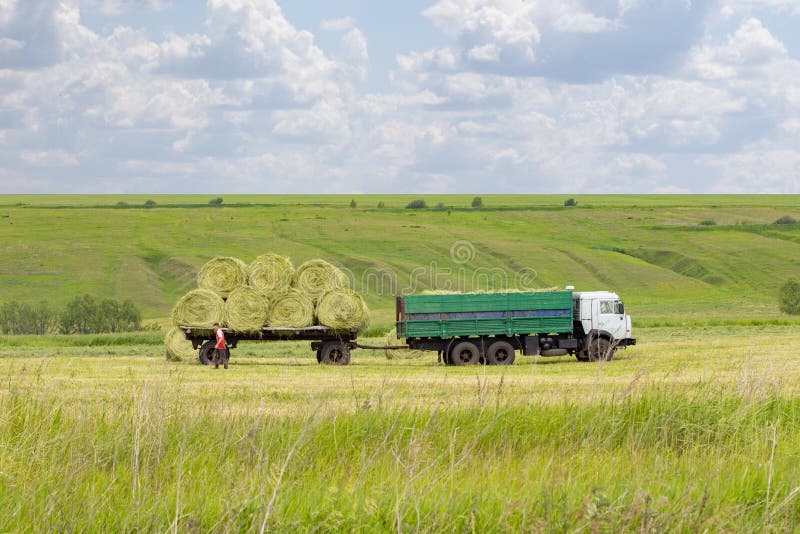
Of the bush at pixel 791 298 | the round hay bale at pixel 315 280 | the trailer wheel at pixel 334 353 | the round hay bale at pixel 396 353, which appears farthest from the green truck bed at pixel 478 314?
the bush at pixel 791 298

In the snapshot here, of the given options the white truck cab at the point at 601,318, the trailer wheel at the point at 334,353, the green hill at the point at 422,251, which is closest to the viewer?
the trailer wheel at the point at 334,353

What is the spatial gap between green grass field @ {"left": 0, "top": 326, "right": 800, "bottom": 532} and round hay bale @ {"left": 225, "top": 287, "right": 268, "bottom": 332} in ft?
45.4

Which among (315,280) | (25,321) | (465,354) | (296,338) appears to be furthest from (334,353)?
(25,321)

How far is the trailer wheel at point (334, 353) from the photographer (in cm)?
2770

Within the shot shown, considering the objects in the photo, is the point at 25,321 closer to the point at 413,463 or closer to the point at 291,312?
the point at 291,312

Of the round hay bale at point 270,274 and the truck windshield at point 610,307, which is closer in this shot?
the round hay bale at point 270,274

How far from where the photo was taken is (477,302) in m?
27.3

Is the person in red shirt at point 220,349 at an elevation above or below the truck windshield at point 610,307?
below

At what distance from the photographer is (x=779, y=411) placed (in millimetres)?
11914

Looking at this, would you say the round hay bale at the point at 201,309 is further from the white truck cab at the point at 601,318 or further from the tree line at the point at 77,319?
the tree line at the point at 77,319

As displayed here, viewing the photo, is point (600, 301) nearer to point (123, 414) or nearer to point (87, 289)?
point (123, 414)

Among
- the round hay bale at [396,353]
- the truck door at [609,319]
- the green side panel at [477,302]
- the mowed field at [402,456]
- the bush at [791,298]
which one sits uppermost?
the mowed field at [402,456]

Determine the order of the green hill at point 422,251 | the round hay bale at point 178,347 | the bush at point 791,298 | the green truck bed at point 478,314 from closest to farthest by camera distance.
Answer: the green truck bed at point 478,314 < the round hay bale at point 178,347 < the bush at point 791,298 < the green hill at point 422,251

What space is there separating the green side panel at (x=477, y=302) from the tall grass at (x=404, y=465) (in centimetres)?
1505
